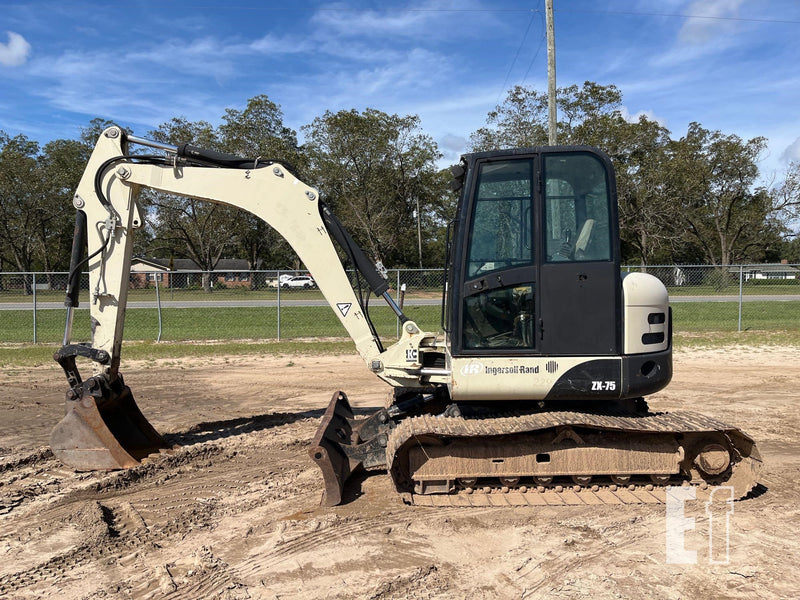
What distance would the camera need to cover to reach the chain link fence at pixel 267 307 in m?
16.7

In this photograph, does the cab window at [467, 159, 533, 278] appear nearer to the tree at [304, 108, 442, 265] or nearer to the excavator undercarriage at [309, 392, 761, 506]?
the excavator undercarriage at [309, 392, 761, 506]

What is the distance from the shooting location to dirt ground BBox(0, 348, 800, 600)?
11.8ft

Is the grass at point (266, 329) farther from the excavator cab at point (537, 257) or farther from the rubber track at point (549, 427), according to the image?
the excavator cab at point (537, 257)

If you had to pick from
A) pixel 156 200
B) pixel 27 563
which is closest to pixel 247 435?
pixel 27 563

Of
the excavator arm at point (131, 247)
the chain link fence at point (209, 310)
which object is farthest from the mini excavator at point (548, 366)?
the chain link fence at point (209, 310)

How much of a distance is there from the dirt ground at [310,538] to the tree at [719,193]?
34812mm

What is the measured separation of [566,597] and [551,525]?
3.14 ft

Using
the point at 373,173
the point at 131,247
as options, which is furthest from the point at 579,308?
the point at 373,173

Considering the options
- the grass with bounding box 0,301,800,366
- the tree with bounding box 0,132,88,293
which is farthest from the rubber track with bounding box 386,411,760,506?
the tree with bounding box 0,132,88,293

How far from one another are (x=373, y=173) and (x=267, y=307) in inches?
798

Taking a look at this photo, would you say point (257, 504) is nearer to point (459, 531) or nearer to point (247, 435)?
point (459, 531)

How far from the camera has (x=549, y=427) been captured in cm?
458

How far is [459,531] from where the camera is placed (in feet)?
14.2

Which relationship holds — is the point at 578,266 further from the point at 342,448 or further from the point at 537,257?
the point at 342,448
